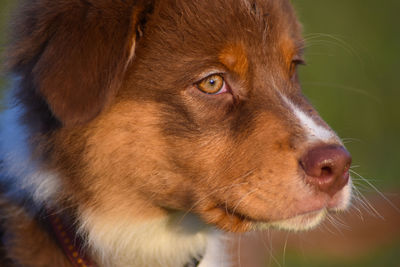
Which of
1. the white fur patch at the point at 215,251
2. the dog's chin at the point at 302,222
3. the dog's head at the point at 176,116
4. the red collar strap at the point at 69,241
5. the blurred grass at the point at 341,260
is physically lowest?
the blurred grass at the point at 341,260

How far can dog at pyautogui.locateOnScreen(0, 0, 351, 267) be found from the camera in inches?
130

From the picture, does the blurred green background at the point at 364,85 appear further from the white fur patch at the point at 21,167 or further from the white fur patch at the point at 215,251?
the white fur patch at the point at 21,167

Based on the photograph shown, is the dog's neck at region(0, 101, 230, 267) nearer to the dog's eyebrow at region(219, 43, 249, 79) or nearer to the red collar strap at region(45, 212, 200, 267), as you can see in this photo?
the red collar strap at region(45, 212, 200, 267)

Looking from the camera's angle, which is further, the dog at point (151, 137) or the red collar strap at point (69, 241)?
the red collar strap at point (69, 241)

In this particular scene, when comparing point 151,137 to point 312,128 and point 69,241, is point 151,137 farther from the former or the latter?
point 312,128

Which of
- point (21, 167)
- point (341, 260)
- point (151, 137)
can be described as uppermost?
point (151, 137)

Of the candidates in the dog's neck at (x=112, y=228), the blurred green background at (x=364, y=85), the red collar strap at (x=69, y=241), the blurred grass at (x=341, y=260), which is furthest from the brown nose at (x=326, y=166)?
the blurred green background at (x=364, y=85)

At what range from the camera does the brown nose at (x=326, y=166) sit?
10.6 feet

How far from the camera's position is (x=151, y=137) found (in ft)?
11.5

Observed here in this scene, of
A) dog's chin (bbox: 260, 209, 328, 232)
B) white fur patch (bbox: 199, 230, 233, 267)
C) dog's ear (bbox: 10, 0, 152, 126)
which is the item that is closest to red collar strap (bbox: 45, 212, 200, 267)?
dog's ear (bbox: 10, 0, 152, 126)

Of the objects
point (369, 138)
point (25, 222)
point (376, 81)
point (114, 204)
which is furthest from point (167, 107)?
point (376, 81)

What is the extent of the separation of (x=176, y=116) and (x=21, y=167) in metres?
0.94

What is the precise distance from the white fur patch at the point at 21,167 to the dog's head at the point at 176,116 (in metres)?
0.09

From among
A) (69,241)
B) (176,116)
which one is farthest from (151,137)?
(69,241)
